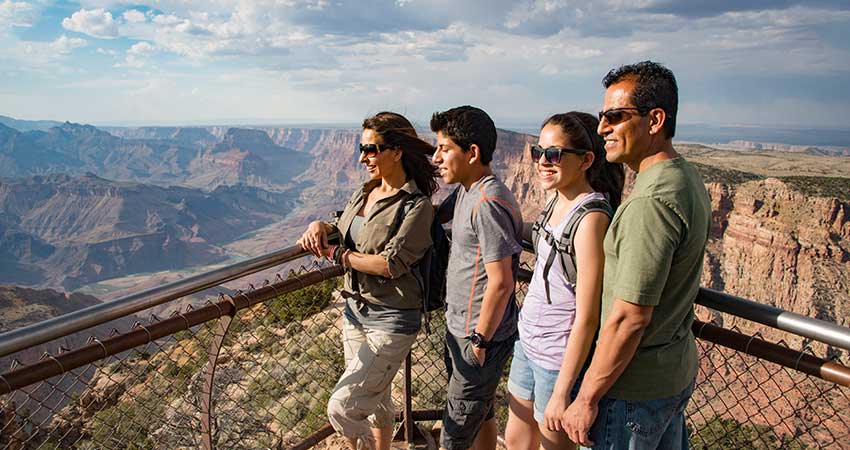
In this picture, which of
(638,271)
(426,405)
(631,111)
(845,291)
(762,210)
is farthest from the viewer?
(762,210)

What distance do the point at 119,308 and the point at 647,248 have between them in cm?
206

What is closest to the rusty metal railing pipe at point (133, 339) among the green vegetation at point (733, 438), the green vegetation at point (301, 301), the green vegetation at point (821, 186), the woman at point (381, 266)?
the woman at point (381, 266)

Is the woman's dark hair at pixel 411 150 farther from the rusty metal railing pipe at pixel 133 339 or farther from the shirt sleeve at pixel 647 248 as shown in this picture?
the shirt sleeve at pixel 647 248

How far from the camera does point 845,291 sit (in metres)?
35.4

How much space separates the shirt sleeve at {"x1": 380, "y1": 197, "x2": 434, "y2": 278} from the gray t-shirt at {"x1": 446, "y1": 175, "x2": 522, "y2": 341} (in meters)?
0.15

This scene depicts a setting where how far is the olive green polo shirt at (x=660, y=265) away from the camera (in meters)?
1.59

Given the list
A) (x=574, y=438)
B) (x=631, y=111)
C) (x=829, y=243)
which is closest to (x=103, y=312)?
(x=574, y=438)

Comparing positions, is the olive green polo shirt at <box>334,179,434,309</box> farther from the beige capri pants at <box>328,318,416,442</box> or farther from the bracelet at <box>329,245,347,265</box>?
the beige capri pants at <box>328,318,416,442</box>

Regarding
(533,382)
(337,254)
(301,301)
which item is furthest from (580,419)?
(301,301)

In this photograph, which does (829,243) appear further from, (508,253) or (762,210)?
(508,253)

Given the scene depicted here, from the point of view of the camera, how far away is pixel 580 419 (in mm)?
1859

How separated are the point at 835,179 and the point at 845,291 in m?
12.0

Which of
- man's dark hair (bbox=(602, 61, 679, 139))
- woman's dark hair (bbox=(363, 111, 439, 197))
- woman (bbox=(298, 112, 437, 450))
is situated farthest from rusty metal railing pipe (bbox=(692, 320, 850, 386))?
woman's dark hair (bbox=(363, 111, 439, 197))

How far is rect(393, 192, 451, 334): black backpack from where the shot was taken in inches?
107
